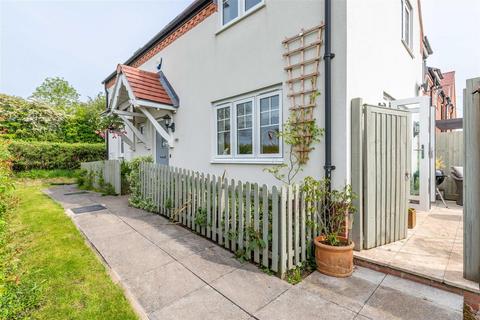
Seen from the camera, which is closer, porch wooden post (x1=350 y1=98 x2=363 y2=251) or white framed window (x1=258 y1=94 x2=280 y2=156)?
porch wooden post (x1=350 y1=98 x2=363 y2=251)

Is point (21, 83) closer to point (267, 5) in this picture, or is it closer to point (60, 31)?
point (60, 31)

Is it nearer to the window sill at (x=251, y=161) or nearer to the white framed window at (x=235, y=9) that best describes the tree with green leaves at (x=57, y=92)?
the white framed window at (x=235, y=9)

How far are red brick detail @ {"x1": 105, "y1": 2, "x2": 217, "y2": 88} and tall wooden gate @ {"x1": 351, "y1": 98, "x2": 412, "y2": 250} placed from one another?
5622mm

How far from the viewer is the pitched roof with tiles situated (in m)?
8.09

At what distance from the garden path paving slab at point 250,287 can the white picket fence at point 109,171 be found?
741 centimetres

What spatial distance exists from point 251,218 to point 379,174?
2.51m

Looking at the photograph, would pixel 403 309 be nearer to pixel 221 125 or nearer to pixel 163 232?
pixel 163 232

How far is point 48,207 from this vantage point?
23.2 feet

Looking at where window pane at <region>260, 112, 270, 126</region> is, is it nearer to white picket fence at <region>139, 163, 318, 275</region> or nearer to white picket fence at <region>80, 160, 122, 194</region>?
white picket fence at <region>139, 163, 318, 275</region>

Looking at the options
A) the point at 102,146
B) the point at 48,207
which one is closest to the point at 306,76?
the point at 48,207

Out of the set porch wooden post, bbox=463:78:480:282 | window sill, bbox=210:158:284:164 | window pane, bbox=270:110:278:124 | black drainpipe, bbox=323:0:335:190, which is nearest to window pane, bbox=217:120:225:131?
window sill, bbox=210:158:284:164

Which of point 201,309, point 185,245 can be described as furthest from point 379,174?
point 185,245

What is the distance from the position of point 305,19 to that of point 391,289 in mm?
4902

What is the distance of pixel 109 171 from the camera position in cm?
970
